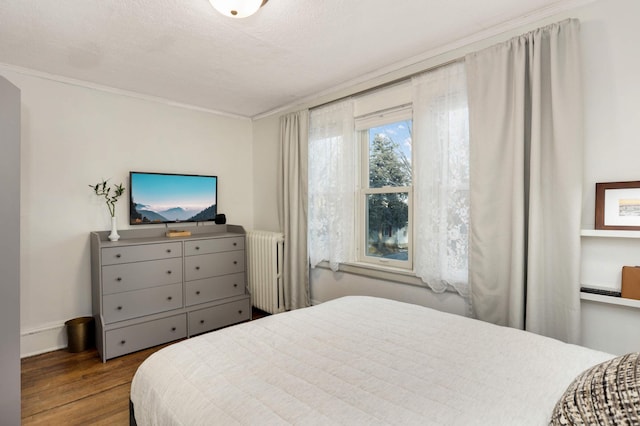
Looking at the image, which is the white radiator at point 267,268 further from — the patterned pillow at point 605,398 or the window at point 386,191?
the patterned pillow at point 605,398

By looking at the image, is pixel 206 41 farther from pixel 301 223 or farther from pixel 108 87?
pixel 301 223

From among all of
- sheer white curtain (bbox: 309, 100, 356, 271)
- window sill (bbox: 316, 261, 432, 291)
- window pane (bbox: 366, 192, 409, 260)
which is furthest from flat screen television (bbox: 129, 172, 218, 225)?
window pane (bbox: 366, 192, 409, 260)

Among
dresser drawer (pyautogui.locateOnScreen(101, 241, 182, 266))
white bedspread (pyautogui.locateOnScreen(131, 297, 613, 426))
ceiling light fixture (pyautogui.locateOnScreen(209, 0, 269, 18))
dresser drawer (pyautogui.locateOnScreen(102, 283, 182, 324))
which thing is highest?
ceiling light fixture (pyautogui.locateOnScreen(209, 0, 269, 18))

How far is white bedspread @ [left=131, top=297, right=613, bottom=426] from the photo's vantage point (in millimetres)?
1036

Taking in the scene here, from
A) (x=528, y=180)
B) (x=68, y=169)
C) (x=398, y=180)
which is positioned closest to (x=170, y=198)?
(x=68, y=169)

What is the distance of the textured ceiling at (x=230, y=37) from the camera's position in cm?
196

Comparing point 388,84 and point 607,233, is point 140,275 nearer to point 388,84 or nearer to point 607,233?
point 388,84

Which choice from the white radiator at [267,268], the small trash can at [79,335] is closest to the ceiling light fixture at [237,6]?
the white radiator at [267,268]

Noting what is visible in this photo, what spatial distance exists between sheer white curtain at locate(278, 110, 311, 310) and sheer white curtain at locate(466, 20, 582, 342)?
69.1 inches

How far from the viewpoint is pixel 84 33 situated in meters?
2.22

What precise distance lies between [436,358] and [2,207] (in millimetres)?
2275

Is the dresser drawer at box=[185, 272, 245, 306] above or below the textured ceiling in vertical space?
below

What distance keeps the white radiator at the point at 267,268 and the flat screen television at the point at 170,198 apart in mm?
636

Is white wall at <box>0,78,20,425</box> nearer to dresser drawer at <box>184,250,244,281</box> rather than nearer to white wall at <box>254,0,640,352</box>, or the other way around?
dresser drawer at <box>184,250,244,281</box>
